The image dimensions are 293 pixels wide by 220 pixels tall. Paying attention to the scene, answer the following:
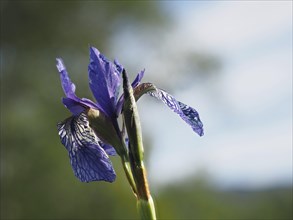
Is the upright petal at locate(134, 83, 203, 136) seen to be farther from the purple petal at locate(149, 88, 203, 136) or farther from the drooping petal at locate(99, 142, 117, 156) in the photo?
→ the drooping petal at locate(99, 142, 117, 156)

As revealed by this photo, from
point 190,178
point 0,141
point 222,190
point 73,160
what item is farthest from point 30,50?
point 73,160

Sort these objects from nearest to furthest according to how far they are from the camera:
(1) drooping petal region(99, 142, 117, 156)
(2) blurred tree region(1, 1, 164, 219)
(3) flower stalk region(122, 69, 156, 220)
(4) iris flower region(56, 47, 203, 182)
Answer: (3) flower stalk region(122, 69, 156, 220) → (4) iris flower region(56, 47, 203, 182) → (1) drooping petal region(99, 142, 117, 156) → (2) blurred tree region(1, 1, 164, 219)

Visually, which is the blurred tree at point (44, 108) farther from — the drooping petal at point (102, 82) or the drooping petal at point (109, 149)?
the drooping petal at point (102, 82)

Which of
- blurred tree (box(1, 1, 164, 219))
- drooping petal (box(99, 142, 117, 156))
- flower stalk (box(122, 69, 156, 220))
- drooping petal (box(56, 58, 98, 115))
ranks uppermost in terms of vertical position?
blurred tree (box(1, 1, 164, 219))

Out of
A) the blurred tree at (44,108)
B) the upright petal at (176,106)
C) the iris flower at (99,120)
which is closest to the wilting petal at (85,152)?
the iris flower at (99,120)

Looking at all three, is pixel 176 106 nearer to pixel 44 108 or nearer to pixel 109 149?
pixel 109 149

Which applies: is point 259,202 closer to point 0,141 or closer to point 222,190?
point 222,190

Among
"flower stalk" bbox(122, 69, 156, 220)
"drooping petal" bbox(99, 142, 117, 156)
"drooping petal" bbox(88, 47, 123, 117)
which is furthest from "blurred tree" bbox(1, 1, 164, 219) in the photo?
"flower stalk" bbox(122, 69, 156, 220)

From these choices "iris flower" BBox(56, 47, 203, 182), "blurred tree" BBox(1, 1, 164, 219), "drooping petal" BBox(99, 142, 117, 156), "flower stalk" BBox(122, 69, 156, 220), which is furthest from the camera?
"blurred tree" BBox(1, 1, 164, 219)

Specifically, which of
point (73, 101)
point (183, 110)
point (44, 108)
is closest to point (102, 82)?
point (73, 101)
